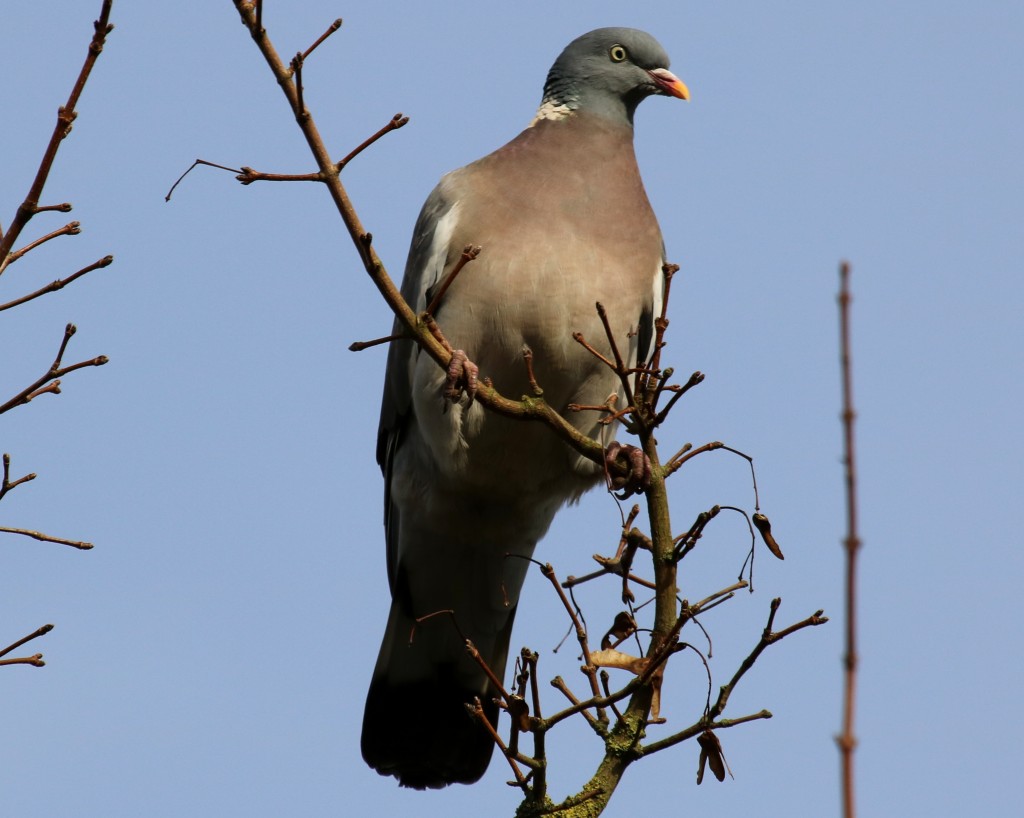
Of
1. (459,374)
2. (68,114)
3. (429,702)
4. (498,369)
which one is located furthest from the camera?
(429,702)

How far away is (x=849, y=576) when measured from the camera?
134cm

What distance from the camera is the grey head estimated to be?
209 inches

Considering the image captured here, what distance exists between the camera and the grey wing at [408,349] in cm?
469

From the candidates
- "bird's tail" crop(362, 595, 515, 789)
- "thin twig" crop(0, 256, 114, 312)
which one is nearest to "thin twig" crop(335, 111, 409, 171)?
"thin twig" crop(0, 256, 114, 312)

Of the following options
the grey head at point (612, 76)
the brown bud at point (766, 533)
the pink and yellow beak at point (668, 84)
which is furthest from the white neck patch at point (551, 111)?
the brown bud at point (766, 533)

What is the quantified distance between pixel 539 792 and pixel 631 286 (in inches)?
85.3

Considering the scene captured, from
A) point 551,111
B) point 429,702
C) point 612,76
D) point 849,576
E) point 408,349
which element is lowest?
point 849,576

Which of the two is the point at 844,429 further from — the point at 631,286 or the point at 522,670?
the point at 631,286

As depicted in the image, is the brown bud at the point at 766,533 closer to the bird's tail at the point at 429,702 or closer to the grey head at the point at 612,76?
the bird's tail at the point at 429,702

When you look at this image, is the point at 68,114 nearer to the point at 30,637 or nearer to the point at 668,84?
the point at 30,637

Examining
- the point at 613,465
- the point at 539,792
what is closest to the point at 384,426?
the point at 613,465

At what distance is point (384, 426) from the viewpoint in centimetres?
519

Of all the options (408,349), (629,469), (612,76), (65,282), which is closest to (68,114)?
(65,282)

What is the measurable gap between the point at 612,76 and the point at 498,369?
4.88ft
